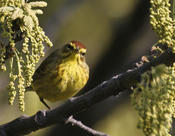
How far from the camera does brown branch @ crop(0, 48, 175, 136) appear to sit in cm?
212

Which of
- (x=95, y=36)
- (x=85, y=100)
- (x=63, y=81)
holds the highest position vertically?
(x=85, y=100)

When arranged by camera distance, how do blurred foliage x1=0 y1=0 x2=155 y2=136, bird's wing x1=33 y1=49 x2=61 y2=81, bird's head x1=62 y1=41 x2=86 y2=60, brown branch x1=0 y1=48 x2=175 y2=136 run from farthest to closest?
blurred foliage x1=0 y1=0 x2=155 y2=136 → bird's wing x1=33 y1=49 x2=61 y2=81 → bird's head x1=62 y1=41 x2=86 y2=60 → brown branch x1=0 y1=48 x2=175 y2=136

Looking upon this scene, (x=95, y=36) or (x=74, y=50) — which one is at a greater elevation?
(x=74, y=50)

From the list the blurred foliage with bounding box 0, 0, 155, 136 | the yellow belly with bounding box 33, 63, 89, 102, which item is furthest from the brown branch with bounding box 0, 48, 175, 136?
the blurred foliage with bounding box 0, 0, 155, 136

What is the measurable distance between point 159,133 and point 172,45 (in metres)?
0.51

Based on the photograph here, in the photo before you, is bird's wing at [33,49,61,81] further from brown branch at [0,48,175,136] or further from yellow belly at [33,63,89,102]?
brown branch at [0,48,175,136]

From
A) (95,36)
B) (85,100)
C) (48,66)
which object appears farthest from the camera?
(95,36)

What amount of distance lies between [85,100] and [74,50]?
2.63 metres

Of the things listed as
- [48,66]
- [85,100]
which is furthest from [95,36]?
[85,100]

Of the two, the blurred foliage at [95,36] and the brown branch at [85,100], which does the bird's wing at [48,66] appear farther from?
the brown branch at [85,100]

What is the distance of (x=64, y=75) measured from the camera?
494 cm

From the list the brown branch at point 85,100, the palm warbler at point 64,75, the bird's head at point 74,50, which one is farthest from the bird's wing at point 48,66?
the brown branch at point 85,100

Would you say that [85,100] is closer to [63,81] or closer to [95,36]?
[63,81]

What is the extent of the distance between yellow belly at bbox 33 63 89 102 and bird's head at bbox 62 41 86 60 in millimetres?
118
